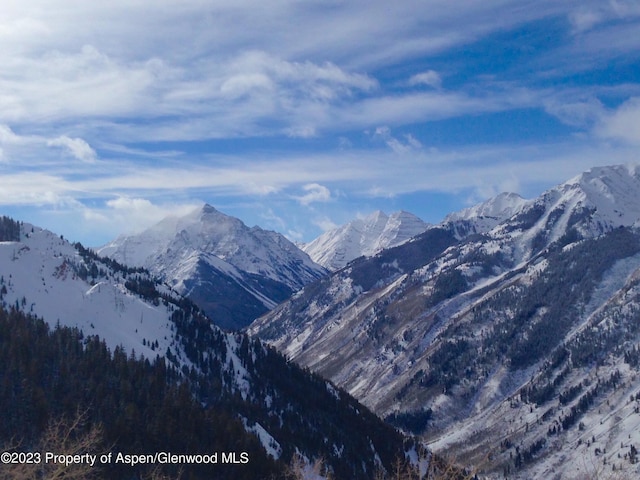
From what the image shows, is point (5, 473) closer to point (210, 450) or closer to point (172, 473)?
point (172, 473)

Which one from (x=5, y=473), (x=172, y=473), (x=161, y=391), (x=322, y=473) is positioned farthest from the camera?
(x=322, y=473)

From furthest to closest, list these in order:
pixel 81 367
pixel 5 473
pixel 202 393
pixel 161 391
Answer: pixel 202 393 < pixel 161 391 < pixel 81 367 < pixel 5 473

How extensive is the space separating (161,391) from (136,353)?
37.7m

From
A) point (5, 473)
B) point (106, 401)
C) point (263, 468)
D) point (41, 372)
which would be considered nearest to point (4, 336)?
point (41, 372)

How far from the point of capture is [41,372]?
14475 centimetres

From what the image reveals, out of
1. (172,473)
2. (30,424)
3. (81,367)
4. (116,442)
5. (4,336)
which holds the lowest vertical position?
(172,473)

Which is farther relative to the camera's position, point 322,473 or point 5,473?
point 322,473

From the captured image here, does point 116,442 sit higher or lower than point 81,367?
lower

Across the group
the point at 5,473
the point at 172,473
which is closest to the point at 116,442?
the point at 172,473

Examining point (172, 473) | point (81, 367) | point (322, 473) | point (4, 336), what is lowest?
point (322, 473)

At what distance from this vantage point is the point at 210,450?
149 m

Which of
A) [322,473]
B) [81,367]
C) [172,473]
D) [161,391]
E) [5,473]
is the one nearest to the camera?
[5,473]

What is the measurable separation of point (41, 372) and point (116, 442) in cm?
3108

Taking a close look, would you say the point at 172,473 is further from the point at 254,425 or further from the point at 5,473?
the point at 5,473
